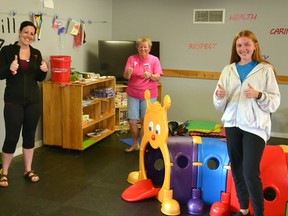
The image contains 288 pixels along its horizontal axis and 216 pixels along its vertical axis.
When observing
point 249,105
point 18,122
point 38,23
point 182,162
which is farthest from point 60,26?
point 249,105

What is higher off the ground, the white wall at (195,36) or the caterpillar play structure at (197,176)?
the white wall at (195,36)

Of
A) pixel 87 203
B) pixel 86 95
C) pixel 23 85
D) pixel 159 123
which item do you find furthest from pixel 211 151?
pixel 86 95

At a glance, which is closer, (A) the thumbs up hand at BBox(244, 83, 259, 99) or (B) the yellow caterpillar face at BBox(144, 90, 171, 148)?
(A) the thumbs up hand at BBox(244, 83, 259, 99)

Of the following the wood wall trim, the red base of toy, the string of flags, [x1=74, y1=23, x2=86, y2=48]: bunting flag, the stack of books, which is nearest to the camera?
the red base of toy

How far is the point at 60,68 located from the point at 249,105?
2477 millimetres

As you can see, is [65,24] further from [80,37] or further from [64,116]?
[64,116]

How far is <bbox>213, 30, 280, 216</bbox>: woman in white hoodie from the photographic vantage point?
2143 millimetres

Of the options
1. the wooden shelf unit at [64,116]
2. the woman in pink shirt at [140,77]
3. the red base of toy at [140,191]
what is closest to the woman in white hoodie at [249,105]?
the red base of toy at [140,191]

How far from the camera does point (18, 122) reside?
3027mm

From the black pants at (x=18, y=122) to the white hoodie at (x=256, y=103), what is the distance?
68.0 inches

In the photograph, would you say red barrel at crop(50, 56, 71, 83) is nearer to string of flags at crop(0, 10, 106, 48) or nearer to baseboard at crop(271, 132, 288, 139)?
string of flags at crop(0, 10, 106, 48)

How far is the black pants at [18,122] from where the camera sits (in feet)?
9.78

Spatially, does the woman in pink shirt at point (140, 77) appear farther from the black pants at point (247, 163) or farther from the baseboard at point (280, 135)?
the baseboard at point (280, 135)

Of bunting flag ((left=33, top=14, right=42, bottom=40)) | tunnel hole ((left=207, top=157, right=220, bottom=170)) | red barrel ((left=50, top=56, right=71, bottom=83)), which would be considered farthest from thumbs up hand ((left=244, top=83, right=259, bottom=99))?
bunting flag ((left=33, top=14, right=42, bottom=40))
